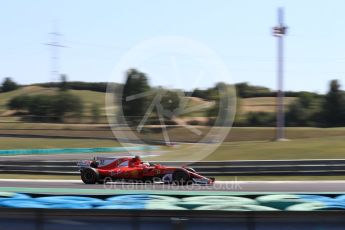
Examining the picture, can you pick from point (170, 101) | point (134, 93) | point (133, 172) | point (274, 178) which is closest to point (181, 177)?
point (133, 172)

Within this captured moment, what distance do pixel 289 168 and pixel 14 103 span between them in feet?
270

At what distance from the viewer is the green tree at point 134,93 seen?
49.3 feet

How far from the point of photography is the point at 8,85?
13062cm

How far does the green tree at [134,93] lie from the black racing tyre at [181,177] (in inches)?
94.6

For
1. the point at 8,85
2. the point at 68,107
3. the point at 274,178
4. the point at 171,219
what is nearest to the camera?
the point at 171,219

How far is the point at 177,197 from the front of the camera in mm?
9781

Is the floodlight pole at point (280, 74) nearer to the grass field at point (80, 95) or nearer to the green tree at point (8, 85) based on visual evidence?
the grass field at point (80, 95)

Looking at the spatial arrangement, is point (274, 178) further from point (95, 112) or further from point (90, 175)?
point (95, 112)

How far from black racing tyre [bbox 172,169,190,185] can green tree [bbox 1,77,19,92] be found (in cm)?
12219

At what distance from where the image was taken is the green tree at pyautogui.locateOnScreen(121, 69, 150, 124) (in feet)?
49.3

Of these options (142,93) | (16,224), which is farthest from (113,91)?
(16,224)

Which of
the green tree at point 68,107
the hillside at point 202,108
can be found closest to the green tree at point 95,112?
the hillside at point 202,108

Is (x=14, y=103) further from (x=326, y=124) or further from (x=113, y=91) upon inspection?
(x=113, y=91)

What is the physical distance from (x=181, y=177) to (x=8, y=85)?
123949 millimetres
